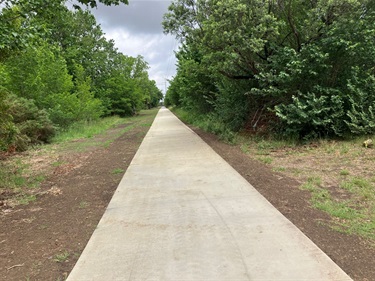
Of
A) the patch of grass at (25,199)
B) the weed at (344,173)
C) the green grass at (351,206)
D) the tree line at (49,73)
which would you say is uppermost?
the tree line at (49,73)

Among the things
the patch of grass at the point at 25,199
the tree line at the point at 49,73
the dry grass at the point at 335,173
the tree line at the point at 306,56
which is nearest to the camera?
the dry grass at the point at 335,173

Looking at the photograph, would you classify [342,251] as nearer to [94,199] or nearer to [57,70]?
[94,199]

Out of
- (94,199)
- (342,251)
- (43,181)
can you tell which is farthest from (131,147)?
(342,251)

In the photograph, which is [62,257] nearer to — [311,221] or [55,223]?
[55,223]

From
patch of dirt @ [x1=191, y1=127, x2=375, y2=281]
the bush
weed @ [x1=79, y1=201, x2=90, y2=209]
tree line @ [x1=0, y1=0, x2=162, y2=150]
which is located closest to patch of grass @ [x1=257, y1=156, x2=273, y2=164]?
patch of dirt @ [x1=191, y1=127, x2=375, y2=281]

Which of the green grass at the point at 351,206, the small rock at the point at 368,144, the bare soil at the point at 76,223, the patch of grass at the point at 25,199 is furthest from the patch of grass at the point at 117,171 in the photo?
the small rock at the point at 368,144

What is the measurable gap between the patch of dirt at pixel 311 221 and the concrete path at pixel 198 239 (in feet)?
0.52

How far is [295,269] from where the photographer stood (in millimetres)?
2836

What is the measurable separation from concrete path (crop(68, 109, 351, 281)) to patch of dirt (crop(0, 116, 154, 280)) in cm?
23

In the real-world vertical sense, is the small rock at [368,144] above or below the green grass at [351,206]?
above

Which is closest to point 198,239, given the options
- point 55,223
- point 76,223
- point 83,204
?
point 76,223

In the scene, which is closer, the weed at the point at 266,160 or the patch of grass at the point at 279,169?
the patch of grass at the point at 279,169

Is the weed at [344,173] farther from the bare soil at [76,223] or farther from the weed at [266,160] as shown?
the weed at [266,160]

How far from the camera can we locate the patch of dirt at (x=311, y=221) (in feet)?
9.78
